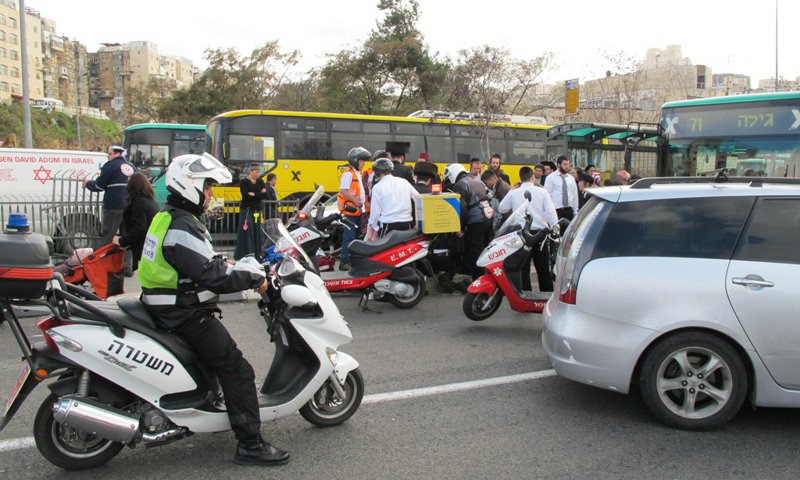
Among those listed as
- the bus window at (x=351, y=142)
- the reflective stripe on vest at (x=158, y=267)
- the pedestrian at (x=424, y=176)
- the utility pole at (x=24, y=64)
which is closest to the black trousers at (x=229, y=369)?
the reflective stripe on vest at (x=158, y=267)

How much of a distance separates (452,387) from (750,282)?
224cm

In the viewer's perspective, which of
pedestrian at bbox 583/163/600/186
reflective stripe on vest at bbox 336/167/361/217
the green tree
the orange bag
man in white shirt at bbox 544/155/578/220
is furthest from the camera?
the green tree

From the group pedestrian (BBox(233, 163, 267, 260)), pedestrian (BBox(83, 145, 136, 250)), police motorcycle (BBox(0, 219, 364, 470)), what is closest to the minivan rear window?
police motorcycle (BBox(0, 219, 364, 470))

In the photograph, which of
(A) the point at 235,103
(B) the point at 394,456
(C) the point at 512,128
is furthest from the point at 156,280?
(A) the point at 235,103

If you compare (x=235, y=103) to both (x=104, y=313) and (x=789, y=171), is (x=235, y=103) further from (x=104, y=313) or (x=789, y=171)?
(x=104, y=313)

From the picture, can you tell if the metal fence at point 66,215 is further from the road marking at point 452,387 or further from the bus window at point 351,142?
the bus window at point 351,142

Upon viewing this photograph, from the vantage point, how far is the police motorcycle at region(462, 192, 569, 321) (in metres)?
6.50

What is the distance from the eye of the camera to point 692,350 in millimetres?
4008

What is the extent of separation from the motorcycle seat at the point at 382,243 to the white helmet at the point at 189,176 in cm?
410

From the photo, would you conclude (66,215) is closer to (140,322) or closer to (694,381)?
(140,322)

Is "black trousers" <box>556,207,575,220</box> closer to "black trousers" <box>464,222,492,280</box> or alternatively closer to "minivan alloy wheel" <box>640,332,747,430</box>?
"black trousers" <box>464,222,492,280</box>

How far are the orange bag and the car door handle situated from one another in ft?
20.4

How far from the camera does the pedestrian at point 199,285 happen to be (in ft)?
11.0

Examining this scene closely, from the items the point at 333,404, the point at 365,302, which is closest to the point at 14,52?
the point at 365,302
